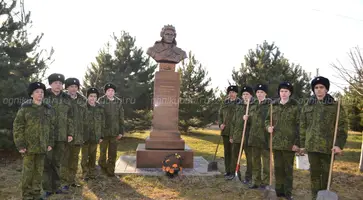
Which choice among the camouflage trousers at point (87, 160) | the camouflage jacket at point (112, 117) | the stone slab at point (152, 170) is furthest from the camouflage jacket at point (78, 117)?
the stone slab at point (152, 170)

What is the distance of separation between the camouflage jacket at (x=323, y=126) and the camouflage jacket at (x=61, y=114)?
4.08 m

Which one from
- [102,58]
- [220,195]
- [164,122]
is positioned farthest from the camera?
[102,58]

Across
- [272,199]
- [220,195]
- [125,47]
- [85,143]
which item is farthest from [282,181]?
[125,47]

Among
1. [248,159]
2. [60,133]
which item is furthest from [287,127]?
[60,133]

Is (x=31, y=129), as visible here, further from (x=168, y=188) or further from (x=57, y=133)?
(x=168, y=188)

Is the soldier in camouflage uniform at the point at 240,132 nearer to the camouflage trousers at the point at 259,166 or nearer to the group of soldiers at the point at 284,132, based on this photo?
the group of soldiers at the point at 284,132

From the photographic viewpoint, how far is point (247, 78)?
1595 centimetres

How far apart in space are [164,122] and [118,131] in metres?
1.46

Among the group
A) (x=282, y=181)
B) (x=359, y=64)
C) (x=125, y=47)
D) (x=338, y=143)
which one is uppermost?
(x=125, y=47)

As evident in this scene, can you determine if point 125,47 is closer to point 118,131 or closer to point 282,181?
point 118,131

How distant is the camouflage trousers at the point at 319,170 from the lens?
414 centimetres

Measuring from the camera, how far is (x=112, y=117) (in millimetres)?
6266

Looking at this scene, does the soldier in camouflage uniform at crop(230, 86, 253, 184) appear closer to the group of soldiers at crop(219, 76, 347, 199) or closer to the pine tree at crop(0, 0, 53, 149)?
the group of soldiers at crop(219, 76, 347, 199)

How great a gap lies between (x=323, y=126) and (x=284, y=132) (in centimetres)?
75
